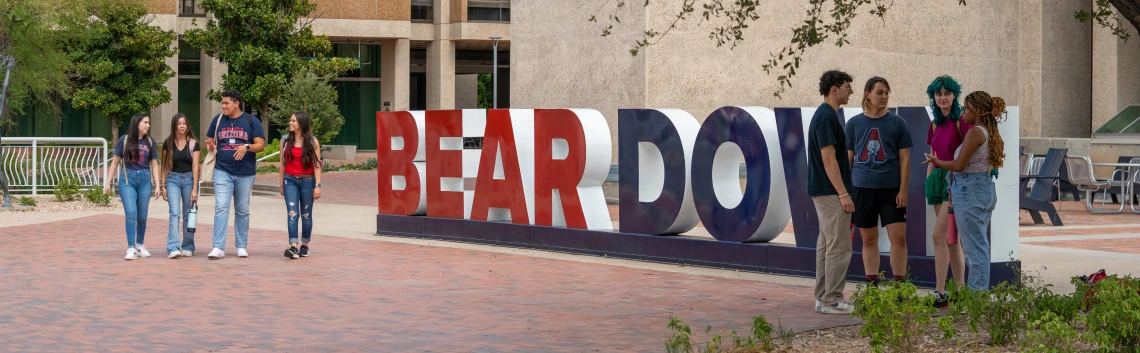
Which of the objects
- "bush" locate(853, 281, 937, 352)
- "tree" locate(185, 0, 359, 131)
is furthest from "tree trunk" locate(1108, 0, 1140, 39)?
"tree" locate(185, 0, 359, 131)

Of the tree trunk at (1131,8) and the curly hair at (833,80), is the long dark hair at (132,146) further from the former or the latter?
the tree trunk at (1131,8)

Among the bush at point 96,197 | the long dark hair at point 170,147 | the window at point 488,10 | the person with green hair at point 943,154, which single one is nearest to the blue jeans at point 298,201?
the long dark hair at point 170,147

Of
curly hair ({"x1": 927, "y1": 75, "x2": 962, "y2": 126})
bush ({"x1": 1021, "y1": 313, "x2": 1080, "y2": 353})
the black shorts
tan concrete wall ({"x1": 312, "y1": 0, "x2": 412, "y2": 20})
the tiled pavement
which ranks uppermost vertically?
tan concrete wall ({"x1": 312, "y1": 0, "x2": 412, "y2": 20})

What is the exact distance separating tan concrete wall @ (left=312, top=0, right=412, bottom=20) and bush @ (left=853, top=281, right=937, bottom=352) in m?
46.5

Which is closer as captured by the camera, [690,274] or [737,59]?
[690,274]

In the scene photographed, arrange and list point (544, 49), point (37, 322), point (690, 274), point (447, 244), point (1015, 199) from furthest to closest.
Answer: point (544, 49) → point (447, 244) → point (690, 274) → point (1015, 199) → point (37, 322)

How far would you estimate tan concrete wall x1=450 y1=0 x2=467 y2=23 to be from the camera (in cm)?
5456

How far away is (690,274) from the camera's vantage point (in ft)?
38.6

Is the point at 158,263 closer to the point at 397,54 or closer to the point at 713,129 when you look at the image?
the point at 713,129

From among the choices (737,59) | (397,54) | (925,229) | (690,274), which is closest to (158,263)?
(690,274)

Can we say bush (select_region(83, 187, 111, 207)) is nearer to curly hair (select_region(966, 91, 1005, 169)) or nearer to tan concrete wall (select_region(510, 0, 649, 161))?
tan concrete wall (select_region(510, 0, 649, 161))

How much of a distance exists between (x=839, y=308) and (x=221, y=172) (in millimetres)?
6505

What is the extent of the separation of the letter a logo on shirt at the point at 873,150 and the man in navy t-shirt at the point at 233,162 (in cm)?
612

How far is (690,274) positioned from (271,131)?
153 feet
